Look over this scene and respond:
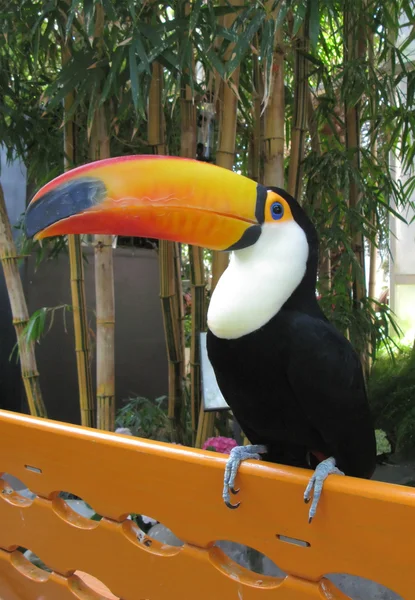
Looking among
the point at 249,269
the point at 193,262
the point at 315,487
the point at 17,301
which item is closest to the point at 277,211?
the point at 249,269

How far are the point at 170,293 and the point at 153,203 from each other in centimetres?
94

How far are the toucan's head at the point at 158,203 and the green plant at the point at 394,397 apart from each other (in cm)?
148

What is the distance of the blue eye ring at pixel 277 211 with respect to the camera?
854mm

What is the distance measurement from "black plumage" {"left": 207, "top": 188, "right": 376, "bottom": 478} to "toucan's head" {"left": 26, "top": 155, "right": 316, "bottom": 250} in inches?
2.9

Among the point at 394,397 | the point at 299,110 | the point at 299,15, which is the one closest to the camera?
the point at 299,15

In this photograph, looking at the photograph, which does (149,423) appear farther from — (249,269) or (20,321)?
(249,269)

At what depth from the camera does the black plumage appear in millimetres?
809

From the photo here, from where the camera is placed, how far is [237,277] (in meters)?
0.86

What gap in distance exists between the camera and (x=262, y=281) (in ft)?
2.73

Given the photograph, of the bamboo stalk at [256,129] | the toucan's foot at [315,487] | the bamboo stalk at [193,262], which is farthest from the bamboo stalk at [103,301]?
the toucan's foot at [315,487]

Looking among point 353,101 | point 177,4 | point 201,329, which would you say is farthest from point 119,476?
point 353,101

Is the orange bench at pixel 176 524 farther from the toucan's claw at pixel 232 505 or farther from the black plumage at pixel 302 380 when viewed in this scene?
the black plumage at pixel 302 380

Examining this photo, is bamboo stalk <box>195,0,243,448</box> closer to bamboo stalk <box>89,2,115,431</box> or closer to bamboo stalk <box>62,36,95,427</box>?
bamboo stalk <box>89,2,115,431</box>

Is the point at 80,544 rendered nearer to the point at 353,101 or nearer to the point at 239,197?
the point at 239,197
